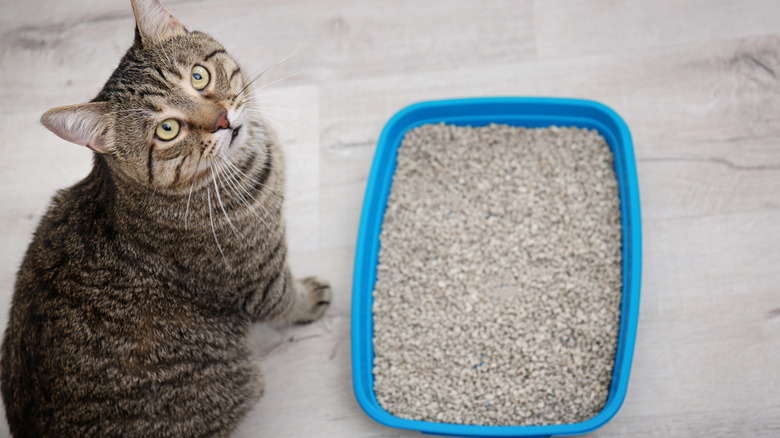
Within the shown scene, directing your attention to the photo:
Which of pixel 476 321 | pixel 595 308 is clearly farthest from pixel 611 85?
pixel 476 321

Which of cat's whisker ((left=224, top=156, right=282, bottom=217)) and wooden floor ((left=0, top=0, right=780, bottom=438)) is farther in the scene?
wooden floor ((left=0, top=0, right=780, bottom=438))

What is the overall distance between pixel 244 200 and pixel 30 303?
45cm

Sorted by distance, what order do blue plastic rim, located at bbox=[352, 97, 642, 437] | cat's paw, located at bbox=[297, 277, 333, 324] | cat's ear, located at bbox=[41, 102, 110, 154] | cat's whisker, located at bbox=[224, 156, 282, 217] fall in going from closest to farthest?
cat's ear, located at bbox=[41, 102, 110, 154]
cat's whisker, located at bbox=[224, 156, 282, 217]
blue plastic rim, located at bbox=[352, 97, 642, 437]
cat's paw, located at bbox=[297, 277, 333, 324]

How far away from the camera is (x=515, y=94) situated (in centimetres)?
162

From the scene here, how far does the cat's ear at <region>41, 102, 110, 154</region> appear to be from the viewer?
2.89ft

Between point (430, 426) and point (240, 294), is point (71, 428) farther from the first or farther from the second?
point (430, 426)

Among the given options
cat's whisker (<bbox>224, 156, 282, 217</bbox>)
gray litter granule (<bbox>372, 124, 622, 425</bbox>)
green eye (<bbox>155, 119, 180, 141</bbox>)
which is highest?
green eye (<bbox>155, 119, 180, 141</bbox>)

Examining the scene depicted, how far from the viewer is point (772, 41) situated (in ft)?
5.18

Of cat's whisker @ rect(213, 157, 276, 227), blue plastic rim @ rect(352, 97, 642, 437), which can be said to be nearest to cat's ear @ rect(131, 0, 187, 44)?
cat's whisker @ rect(213, 157, 276, 227)

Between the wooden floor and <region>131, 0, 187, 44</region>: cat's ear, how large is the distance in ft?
0.97

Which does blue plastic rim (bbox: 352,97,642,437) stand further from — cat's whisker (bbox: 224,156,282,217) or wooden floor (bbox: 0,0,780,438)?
cat's whisker (bbox: 224,156,282,217)

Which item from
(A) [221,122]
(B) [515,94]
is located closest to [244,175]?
(A) [221,122]

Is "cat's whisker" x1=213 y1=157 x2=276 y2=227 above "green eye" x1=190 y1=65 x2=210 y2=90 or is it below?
below

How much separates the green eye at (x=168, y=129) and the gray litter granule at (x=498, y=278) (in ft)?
2.15
